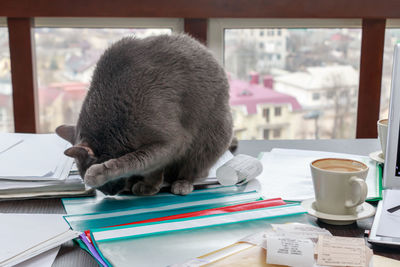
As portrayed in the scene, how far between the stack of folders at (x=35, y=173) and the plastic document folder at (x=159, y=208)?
14cm

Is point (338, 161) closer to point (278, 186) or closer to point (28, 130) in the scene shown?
point (278, 186)

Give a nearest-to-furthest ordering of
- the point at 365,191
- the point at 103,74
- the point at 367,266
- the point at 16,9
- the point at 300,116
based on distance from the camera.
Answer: the point at 367,266, the point at 365,191, the point at 103,74, the point at 16,9, the point at 300,116

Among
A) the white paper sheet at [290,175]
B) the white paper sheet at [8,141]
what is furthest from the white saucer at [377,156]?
the white paper sheet at [8,141]

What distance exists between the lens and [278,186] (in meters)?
1.05

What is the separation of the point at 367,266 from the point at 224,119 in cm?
54

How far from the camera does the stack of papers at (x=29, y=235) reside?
71 centimetres

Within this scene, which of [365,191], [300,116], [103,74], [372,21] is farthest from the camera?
[300,116]

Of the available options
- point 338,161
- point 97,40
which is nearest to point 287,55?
point 97,40

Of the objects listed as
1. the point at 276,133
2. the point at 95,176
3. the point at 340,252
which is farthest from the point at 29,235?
the point at 276,133

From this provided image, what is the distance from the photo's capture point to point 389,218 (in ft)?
2.73

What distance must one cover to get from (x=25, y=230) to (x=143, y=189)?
28cm

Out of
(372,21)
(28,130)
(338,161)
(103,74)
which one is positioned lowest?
(28,130)

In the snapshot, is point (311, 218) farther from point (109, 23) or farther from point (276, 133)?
point (109, 23)

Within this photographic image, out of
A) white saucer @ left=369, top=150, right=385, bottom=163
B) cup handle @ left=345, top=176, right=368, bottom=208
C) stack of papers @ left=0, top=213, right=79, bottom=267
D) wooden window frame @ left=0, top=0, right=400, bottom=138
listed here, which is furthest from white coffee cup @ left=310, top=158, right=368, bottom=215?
wooden window frame @ left=0, top=0, right=400, bottom=138
